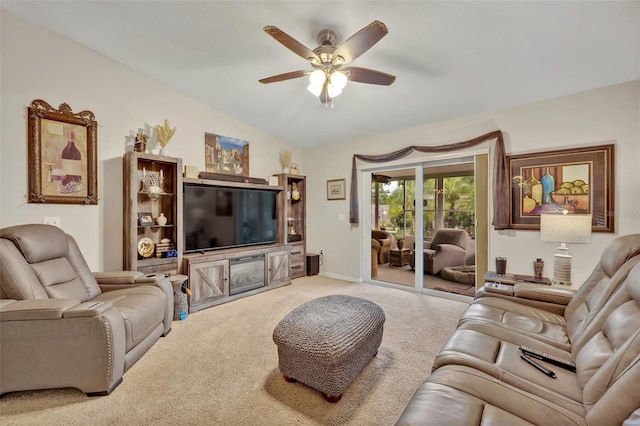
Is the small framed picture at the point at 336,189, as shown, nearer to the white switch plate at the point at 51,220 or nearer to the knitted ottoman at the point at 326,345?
the knitted ottoman at the point at 326,345

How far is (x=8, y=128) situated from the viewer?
2549 millimetres

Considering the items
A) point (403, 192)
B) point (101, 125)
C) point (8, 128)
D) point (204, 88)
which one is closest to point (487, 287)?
point (403, 192)

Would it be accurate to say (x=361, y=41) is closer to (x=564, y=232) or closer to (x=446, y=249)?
(x=564, y=232)

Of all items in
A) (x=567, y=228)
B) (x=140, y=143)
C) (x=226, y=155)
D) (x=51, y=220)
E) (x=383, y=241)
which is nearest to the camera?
(x=567, y=228)

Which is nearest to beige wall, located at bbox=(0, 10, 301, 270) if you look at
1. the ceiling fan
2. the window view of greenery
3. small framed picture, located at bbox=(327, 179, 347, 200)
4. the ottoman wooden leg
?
the ceiling fan

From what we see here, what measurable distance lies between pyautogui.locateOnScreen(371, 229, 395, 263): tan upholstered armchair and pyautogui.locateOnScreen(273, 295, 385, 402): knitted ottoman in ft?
10.8

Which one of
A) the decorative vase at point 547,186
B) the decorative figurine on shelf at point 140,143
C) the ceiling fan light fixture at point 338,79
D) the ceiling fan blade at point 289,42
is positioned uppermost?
the ceiling fan blade at point 289,42

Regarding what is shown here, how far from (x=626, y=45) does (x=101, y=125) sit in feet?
16.9

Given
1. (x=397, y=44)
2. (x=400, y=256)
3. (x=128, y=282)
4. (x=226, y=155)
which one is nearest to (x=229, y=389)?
(x=128, y=282)

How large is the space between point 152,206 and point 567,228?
182 inches

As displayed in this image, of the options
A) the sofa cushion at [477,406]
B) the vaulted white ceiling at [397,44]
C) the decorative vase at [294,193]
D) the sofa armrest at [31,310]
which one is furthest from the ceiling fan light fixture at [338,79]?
the decorative vase at [294,193]

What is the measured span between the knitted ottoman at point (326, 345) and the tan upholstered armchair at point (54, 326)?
114cm

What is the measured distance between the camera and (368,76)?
237 cm

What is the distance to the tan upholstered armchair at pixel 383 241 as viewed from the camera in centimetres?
534
